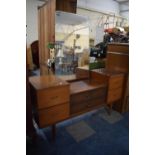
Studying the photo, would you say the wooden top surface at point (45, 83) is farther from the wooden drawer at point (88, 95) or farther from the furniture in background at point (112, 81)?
the furniture in background at point (112, 81)

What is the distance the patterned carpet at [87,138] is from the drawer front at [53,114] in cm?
30

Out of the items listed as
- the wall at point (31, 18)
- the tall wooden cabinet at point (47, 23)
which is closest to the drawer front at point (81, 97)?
the tall wooden cabinet at point (47, 23)

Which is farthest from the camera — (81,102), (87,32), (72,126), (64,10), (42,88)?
(87,32)

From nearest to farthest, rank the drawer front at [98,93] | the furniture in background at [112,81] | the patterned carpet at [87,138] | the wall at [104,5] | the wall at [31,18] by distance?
1. the patterned carpet at [87,138]
2. the drawer front at [98,93]
3. the furniture in background at [112,81]
4. the wall at [31,18]
5. the wall at [104,5]

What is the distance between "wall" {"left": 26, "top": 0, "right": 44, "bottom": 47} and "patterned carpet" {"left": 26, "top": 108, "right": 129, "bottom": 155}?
362 cm

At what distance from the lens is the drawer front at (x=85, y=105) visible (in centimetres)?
188

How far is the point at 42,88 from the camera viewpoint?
150 centimetres

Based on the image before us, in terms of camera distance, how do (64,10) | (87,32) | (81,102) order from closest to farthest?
(81,102)
(64,10)
(87,32)

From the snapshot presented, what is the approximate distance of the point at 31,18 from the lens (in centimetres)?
496

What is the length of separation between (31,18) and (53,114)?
4.28 meters

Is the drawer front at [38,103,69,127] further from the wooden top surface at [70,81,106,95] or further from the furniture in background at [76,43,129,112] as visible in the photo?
the furniture in background at [76,43,129,112]

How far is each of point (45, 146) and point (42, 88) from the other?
28.0 inches
